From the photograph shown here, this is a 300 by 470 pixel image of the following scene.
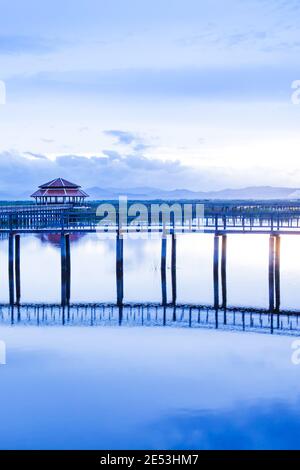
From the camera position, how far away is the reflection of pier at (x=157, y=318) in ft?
59.4

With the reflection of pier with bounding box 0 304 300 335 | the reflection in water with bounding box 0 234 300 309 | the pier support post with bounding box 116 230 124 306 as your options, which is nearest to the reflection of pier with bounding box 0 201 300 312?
the pier support post with bounding box 116 230 124 306

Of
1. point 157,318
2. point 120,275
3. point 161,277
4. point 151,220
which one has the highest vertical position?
point 151,220

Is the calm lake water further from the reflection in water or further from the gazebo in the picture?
the gazebo

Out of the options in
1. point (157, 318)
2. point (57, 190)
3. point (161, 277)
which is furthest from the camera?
point (57, 190)

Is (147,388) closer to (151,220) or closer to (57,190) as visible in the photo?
(151,220)

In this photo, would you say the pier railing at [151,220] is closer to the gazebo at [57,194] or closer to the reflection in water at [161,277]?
the reflection in water at [161,277]

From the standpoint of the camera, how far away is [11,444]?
37.6 ft

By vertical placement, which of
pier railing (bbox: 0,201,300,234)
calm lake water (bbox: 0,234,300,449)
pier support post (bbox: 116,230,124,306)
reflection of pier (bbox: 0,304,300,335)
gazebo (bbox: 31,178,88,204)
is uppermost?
gazebo (bbox: 31,178,88,204)

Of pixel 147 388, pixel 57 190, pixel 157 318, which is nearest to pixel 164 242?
pixel 157 318

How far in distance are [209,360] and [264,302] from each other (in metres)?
9.43

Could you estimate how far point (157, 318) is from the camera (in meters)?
20.0

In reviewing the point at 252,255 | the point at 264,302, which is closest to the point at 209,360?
the point at 264,302

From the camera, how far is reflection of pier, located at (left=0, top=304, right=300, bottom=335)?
1811 cm
